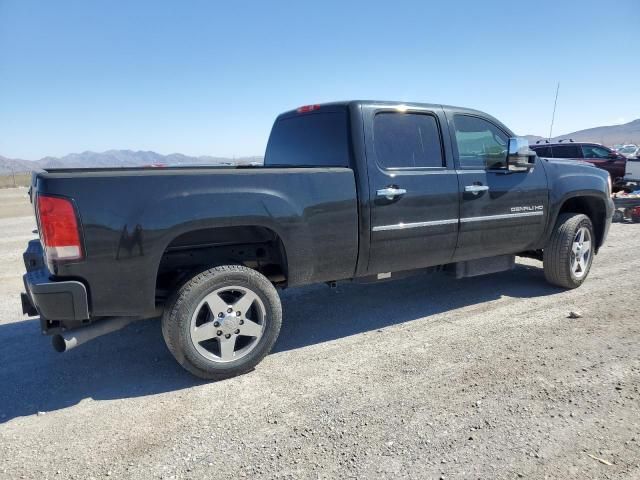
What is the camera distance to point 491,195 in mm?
4457

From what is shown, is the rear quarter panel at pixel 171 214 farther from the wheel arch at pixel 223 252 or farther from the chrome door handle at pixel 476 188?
the chrome door handle at pixel 476 188

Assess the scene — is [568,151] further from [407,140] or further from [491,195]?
[407,140]

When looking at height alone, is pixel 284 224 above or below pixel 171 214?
below

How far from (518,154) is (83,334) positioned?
4.08m

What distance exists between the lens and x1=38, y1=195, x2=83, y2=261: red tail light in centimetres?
274

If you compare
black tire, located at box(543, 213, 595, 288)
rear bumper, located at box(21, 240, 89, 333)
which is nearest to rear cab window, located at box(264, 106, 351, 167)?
rear bumper, located at box(21, 240, 89, 333)

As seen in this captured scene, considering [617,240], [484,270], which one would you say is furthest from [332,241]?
[617,240]

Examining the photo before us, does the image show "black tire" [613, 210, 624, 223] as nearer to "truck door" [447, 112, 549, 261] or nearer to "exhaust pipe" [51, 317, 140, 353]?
"truck door" [447, 112, 549, 261]

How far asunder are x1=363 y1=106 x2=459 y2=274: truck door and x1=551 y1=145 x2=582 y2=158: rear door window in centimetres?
1425

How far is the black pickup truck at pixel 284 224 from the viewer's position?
2865 mm

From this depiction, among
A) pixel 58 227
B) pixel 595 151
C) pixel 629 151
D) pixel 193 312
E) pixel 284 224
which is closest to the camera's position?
pixel 58 227

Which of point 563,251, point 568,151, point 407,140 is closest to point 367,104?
point 407,140

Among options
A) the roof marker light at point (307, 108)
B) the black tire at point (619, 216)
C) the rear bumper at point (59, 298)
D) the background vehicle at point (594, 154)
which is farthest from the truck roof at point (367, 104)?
the background vehicle at point (594, 154)

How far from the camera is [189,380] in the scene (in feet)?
10.9
